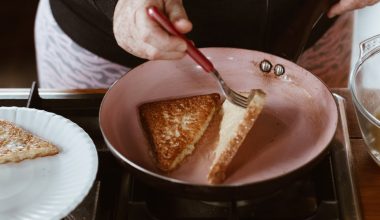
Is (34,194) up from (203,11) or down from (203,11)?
down

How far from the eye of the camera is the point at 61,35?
1.17 meters

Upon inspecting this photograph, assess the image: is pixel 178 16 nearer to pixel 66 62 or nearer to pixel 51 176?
pixel 51 176

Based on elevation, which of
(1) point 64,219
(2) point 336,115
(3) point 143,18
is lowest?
(1) point 64,219

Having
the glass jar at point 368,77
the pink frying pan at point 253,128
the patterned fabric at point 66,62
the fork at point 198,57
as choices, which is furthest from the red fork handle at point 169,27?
the patterned fabric at point 66,62

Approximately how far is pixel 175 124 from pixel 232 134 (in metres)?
0.11

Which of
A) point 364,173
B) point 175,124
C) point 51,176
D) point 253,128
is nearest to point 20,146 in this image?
point 51,176

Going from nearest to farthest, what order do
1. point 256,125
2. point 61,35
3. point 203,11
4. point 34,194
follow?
1. point 34,194
2. point 256,125
3. point 203,11
4. point 61,35

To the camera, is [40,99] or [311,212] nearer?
[311,212]

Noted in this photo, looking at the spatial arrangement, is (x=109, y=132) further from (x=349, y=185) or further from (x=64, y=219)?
(x=349, y=185)

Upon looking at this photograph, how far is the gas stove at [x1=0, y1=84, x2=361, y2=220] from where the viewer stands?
30.2 inches

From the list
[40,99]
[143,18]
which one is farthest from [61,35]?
[143,18]

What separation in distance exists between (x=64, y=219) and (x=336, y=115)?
395mm

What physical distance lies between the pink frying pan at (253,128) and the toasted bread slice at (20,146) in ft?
0.28

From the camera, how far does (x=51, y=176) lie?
759 mm
